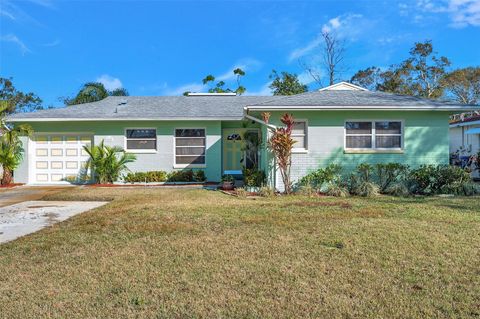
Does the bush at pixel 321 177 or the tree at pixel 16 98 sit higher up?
the tree at pixel 16 98

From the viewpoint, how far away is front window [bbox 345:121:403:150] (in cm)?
1276

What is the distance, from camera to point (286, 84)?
33375mm

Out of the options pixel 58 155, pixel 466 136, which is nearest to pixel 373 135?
pixel 466 136

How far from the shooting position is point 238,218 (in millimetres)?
7512

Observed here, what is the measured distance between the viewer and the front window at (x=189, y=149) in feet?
53.7

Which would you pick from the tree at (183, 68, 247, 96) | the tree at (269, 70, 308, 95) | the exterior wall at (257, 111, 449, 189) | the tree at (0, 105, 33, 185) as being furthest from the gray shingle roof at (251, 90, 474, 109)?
the tree at (269, 70, 308, 95)

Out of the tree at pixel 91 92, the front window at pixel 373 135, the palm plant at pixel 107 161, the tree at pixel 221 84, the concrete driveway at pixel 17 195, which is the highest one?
the tree at pixel 221 84

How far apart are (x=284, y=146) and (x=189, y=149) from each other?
5.96 metres

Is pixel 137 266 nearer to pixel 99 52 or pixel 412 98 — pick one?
pixel 412 98

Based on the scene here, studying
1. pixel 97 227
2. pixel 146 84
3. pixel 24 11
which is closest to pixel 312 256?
pixel 97 227

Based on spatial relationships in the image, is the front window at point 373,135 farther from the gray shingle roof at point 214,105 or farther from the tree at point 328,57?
the tree at point 328,57

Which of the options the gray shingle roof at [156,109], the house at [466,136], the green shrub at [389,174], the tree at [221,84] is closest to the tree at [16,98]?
the tree at [221,84]

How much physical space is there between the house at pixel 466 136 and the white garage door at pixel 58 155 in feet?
60.1

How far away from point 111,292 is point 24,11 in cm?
1806
